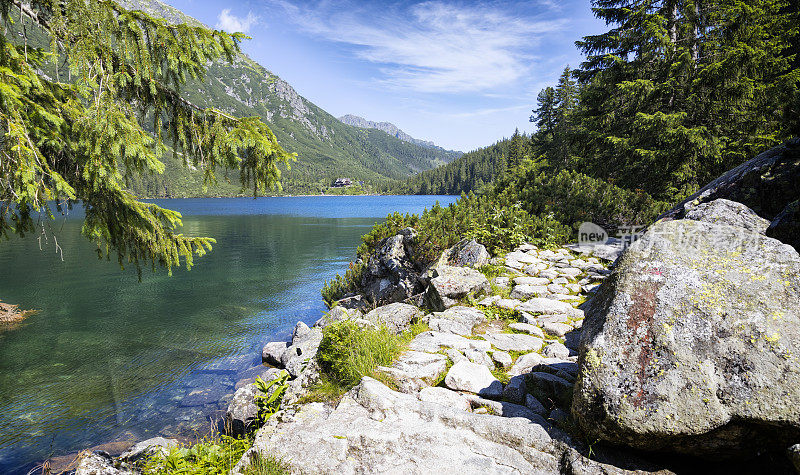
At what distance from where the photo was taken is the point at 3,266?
24484mm

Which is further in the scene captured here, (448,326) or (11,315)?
(11,315)

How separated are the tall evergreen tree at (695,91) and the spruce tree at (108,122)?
14.3 m

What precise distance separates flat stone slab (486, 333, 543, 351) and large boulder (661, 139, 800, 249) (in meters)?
3.40

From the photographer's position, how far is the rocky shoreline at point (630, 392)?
227cm

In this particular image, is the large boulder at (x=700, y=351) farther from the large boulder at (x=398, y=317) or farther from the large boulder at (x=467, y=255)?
the large boulder at (x=467, y=255)

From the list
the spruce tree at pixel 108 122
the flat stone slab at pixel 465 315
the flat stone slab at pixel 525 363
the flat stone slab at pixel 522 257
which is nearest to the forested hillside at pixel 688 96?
the flat stone slab at pixel 522 257

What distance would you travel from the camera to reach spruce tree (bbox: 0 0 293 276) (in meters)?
4.66

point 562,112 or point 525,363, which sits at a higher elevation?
point 562,112

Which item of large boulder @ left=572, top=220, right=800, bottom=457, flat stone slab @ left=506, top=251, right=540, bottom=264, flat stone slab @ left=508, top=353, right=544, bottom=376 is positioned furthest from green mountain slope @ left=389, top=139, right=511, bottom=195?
large boulder @ left=572, top=220, right=800, bottom=457

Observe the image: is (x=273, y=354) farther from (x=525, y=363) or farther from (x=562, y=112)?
(x=562, y=112)

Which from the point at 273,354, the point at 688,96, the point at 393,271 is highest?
the point at 688,96

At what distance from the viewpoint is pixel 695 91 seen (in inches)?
508

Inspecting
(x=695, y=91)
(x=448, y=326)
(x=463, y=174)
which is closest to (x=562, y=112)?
(x=695, y=91)

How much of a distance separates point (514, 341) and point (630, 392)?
106 inches
